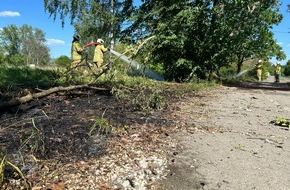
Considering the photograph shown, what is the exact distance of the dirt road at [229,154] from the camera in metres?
3.20

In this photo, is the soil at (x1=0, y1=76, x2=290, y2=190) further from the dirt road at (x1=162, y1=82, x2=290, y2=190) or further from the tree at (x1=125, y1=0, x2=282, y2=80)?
the tree at (x1=125, y1=0, x2=282, y2=80)

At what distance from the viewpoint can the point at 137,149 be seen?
3867 millimetres

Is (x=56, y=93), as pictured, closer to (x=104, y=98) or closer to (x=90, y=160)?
(x=104, y=98)

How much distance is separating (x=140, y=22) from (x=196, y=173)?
11857 millimetres

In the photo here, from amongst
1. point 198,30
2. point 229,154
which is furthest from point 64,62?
point 229,154

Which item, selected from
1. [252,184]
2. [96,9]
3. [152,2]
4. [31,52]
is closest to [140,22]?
[152,2]

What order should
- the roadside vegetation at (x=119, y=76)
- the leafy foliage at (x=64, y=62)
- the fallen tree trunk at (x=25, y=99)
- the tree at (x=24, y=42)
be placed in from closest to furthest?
the roadside vegetation at (x=119, y=76)
the fallen tree trunk at (x=25, y=99)
the leafy foliage at (x=64, y=62)
the tree at (x=24, y=42)

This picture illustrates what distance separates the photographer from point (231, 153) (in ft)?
13.1

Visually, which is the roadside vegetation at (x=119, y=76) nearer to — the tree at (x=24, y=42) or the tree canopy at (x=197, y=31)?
the tree canopy at (x=197, y=31)

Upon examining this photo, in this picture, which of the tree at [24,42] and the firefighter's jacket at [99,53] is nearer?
the firefighter's jacket at [99,53]

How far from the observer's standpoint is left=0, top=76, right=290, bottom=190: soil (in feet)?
10.2

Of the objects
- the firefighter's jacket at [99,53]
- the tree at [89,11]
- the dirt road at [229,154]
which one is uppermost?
the tree at [89,11]

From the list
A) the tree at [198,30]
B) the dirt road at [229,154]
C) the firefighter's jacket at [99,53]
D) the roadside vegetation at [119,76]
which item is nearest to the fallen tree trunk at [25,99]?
the roadside vegetation at [119,76]

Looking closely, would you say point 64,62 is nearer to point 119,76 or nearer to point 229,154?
point 119,76
